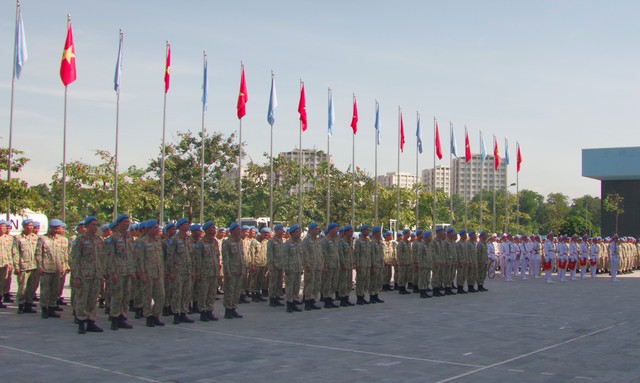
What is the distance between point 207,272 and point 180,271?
0.51 m

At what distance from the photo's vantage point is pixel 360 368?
8.25 m

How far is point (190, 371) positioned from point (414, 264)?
1200cm

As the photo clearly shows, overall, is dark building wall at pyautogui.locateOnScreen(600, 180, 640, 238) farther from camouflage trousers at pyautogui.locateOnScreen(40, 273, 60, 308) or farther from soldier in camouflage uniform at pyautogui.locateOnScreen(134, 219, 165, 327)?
camouflage trousers at pyautogui.locateOnScreen(40, 273, 60, 308)

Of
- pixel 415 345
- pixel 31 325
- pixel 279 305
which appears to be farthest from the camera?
pixel 279 305

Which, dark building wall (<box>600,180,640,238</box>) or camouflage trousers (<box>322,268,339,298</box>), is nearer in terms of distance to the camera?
camouflage trousers (<box>322,268,339,298</box>)

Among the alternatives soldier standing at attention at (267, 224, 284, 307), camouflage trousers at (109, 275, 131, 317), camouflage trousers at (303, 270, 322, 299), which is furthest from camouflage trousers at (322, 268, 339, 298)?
camouflage trousers at (109, 275, 131, 317)

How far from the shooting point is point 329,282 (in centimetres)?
1552

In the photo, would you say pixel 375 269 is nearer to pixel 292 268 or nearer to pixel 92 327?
pixel 292 268

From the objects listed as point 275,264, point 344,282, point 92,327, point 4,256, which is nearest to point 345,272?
point 344,282

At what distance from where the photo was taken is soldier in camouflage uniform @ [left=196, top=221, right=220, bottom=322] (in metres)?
12.6

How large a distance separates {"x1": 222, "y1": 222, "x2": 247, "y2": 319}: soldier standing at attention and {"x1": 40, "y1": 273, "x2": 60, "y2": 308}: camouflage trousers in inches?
122

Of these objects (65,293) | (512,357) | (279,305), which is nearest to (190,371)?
(512,357)

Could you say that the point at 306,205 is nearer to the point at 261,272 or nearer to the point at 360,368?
the point at 261,272

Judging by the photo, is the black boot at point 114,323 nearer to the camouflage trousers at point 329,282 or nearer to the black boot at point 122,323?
the black boot at point 122,323
